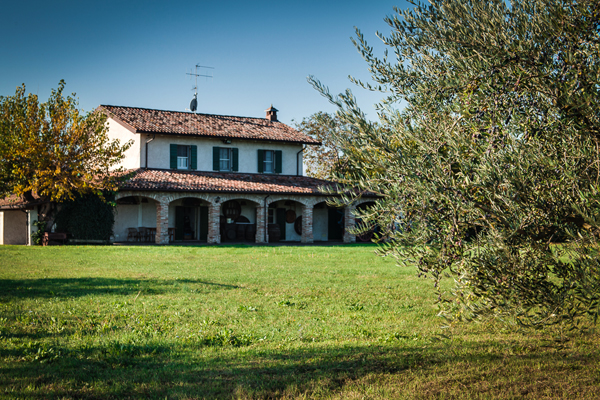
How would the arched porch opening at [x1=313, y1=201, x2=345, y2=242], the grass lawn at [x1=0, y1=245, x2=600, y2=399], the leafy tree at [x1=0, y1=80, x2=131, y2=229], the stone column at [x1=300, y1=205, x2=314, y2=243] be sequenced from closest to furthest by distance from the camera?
the grass lawn at [x1=0, y1=245, x2=600, y2=399] < the leafy tree at [x1=0, y1=80, x2=131, y2=229] < the stone column at [x1=300, y1=205, x2=314, y2=243] < the arched porch opening at [x1=313, y1=201, x2=345, y2=242]

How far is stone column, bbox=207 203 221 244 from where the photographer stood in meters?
26.6

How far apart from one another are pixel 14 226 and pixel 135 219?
23.6ft

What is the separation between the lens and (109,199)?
83.0ft

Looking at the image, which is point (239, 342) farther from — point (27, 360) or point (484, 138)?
point (484, 138)

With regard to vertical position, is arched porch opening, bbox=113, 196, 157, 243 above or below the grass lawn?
above

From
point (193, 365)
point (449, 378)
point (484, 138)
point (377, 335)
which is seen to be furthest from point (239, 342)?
point (484, 138)

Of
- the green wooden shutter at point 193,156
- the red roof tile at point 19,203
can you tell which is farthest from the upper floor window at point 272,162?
the red roof tile at point 19,203

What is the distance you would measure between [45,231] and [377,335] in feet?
72.6

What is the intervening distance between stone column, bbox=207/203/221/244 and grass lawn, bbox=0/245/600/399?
1503 centimetres

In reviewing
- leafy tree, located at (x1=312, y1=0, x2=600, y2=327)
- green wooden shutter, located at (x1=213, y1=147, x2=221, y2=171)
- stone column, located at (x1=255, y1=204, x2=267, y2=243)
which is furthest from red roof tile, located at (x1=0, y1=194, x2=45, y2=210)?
leafy tree, located at (x1=312, y1=0, x2=600, y2=327)

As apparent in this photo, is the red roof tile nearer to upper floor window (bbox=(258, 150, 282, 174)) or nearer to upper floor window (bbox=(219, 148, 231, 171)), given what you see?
upper floor window (bbox=(219, 148, 231, 171))

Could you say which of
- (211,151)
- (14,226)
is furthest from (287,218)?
(14,226)

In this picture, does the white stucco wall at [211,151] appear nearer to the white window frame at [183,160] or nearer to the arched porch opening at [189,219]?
the white window frame at [183,160]

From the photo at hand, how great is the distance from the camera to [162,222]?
25.7 metres
